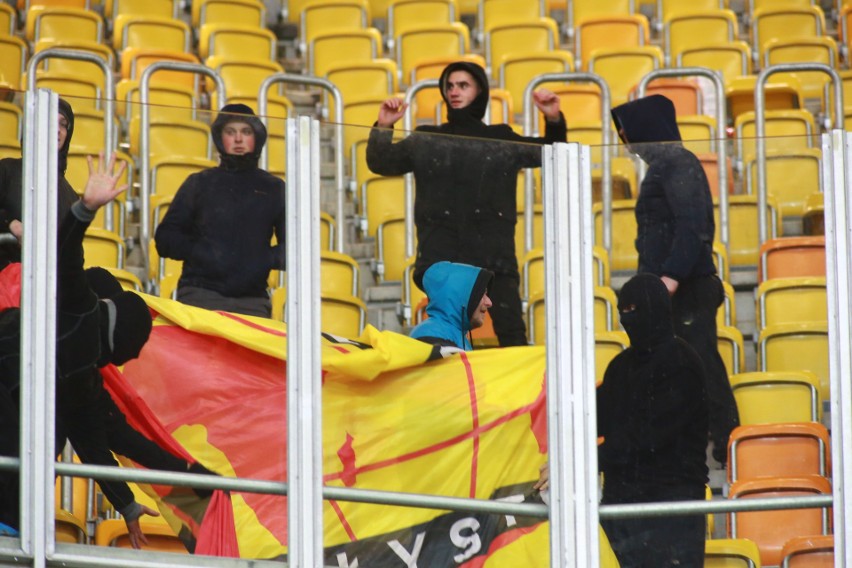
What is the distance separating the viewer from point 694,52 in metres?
11.2

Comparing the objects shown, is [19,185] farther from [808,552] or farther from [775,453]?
[808,552]

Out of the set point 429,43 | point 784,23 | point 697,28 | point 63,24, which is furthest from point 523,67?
point 63,24

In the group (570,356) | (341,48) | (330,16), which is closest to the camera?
(570,356)

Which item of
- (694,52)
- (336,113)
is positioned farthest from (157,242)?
(694,52)

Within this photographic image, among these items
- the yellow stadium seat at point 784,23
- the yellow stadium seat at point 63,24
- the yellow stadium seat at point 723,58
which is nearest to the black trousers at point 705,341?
the yellow stadium seat at point 723,58

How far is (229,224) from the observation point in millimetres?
5188

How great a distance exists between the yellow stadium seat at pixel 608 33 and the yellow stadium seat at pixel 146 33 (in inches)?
110

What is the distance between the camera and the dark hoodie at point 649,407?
5.10 meters

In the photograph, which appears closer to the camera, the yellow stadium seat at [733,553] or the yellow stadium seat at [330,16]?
the yellow stadium seat at [733,553]

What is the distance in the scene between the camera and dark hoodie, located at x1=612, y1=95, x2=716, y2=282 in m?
5.15

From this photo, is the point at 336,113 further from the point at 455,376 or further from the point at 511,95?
the point at 455,376

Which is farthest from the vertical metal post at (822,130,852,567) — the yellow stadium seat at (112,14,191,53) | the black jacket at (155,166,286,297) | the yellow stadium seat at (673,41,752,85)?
the yellow stadium seat at (112,14,191,53)

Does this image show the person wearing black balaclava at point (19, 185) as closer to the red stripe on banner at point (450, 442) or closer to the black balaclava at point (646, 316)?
the red stripe on banner at point (450, 442)

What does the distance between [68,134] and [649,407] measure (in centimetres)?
195
